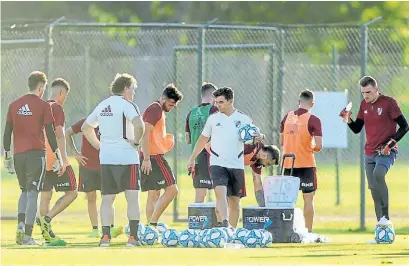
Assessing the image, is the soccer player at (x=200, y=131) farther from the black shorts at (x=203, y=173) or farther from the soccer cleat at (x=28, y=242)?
the soccer cleat at (x=28, y=242)

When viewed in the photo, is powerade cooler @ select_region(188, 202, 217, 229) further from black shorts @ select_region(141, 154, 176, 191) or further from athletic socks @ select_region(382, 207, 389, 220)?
athletic socks @ select_region(382, 207, 389, 220)

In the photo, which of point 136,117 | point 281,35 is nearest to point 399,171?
point 281,35

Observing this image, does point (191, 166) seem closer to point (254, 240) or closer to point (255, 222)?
point (255, 222)

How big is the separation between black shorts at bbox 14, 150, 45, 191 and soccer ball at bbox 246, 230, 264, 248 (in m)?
2.61

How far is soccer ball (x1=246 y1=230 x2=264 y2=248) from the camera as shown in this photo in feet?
52.5

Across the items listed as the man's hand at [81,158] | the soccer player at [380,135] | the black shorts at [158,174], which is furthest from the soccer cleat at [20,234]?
the soccer player at [380,135]

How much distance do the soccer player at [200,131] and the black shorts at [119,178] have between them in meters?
1.94

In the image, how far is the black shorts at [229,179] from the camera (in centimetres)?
1647

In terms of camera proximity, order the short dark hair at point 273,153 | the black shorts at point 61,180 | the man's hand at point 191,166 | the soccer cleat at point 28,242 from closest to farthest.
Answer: the soccer cleat at point 28,242
the man's hand at point 191,166
the short dark hair at point 273,153
the black shorts at point 61,180

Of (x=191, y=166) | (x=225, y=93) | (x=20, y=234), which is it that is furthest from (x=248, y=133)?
(x=20, y=234)

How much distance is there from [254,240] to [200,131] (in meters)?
2.46

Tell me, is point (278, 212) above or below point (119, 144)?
below

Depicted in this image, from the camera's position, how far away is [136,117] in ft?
52.3

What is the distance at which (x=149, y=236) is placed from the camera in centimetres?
1655
